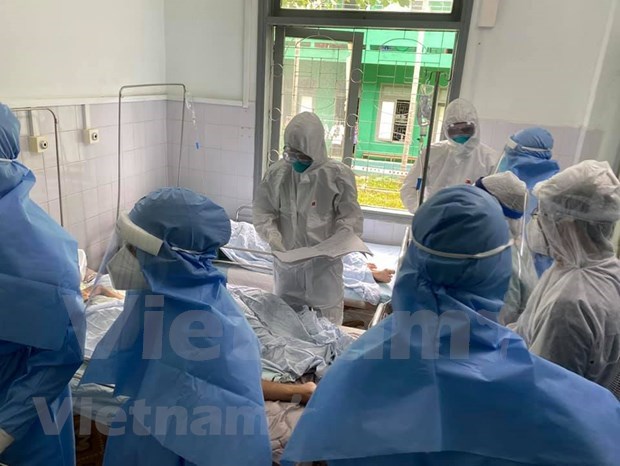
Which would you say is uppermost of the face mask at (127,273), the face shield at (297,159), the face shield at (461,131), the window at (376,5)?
the window at (376,5)

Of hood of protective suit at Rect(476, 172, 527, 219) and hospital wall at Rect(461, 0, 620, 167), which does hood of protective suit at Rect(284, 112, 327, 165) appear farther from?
hospital wall at Rect(461, 0, 620, 167)

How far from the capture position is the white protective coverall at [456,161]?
3.15m

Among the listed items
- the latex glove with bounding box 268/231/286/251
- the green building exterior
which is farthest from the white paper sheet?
the green building exterior

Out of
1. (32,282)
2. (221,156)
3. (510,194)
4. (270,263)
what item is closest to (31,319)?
(32,282)

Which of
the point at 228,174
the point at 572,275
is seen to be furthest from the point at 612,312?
the point at 228,174

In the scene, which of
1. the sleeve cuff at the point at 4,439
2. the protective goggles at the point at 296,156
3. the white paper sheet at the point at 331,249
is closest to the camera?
the sleeve cuff at the point at 4,439

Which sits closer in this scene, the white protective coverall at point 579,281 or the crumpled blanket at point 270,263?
the white protective coverall at point 579,281

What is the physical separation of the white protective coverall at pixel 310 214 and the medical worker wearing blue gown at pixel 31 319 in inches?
53.5

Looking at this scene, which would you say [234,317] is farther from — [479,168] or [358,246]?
[479,168]

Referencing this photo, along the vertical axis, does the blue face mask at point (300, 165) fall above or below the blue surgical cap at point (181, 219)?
below

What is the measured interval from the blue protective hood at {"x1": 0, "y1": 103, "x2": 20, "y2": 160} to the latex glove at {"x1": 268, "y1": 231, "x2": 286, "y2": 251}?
1.37 m

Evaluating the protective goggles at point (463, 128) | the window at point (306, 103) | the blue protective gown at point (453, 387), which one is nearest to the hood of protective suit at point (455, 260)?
the blue protective gown at point (453, 387)

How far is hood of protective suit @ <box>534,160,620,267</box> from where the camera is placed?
139 cm

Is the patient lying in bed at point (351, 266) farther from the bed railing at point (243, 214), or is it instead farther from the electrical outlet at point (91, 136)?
the electrical outlet at point (91, 136)
